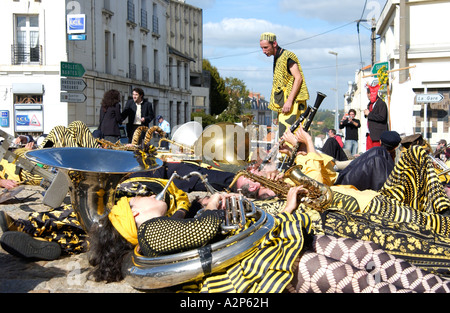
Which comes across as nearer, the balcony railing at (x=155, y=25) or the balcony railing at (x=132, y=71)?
the balcony railing at (x=132, y=71)

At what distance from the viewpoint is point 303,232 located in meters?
2.97

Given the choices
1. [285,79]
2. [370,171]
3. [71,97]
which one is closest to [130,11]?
[71,97]

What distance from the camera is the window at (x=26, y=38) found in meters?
20.8

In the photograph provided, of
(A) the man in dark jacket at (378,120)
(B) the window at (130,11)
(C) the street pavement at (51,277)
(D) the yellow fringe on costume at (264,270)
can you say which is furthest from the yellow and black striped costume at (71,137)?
(B) the window at (130,11)

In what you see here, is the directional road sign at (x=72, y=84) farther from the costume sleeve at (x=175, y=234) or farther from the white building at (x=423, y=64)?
the white building at (x=423, y=64)

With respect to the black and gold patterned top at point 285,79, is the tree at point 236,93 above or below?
above

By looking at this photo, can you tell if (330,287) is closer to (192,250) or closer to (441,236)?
(192,250)

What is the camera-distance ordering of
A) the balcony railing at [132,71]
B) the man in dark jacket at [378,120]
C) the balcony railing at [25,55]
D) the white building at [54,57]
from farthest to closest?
the balcony railing at [132,71]
the balcony railing at [25,55]
the white building at [54,57]
the man in dark jacket at [378,120]

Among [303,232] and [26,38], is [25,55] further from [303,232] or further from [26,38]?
[303,232]

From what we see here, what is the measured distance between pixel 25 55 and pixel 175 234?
2054 centimetres

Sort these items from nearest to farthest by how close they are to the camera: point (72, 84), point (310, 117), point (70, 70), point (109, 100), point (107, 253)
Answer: point (107, 253)
point (310, 117)
point (109, 100)
point (70, 70)
point (72, 84)

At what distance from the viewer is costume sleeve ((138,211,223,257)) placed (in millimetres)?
2748

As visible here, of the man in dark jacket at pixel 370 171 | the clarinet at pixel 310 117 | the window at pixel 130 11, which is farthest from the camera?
the window at pixel 130 11

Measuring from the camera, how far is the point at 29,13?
2066cm
